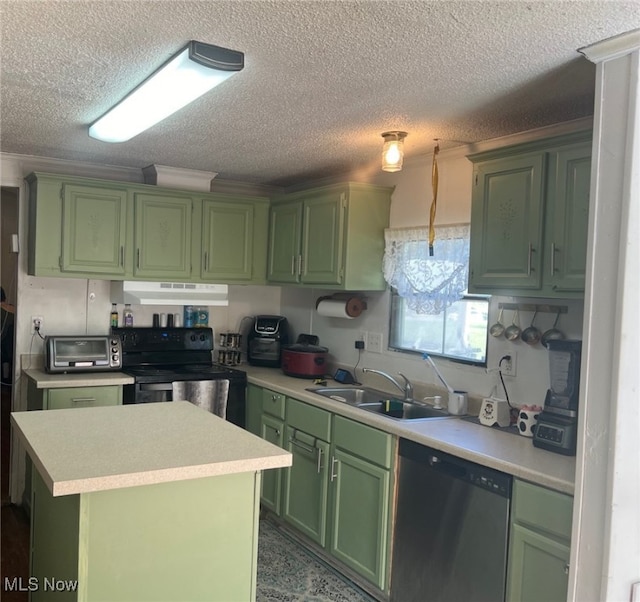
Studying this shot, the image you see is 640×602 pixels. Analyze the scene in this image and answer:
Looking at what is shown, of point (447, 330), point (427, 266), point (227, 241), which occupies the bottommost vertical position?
point (447, 330)

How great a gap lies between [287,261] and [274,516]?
5.57 ft

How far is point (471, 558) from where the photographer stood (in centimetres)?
247

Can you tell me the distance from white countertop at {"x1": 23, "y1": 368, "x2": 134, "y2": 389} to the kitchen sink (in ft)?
3.90

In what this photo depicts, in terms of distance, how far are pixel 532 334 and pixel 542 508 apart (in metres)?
0.93

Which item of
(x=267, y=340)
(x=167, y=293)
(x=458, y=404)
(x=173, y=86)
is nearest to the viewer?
(x=173, y=86)

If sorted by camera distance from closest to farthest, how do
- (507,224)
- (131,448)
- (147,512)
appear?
1. (147,512)
2. (131,448)
3. (507,224)

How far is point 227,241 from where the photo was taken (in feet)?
14.5

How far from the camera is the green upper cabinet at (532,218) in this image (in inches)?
95.4

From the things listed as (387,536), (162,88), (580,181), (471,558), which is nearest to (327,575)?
(387,536)

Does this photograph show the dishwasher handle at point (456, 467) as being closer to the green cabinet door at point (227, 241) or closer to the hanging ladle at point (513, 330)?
the hanging ladle at point (513, 330)

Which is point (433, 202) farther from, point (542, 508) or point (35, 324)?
point (35, 324)

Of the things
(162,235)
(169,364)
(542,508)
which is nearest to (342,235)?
(162,235)

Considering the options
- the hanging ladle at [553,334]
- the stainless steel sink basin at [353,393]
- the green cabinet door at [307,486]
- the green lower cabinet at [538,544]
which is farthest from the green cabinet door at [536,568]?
the stainless steel sink basin at [353,393]

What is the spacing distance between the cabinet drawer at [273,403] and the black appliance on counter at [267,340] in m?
0.62
